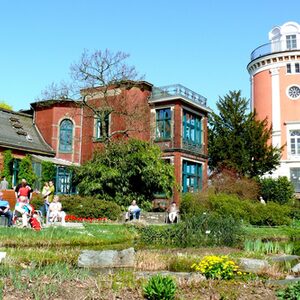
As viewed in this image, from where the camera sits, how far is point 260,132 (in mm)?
35031

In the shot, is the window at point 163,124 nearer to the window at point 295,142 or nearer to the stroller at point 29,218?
the window at point 295,142

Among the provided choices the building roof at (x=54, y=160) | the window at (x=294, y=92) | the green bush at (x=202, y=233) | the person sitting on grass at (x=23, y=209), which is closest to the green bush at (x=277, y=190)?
the window at (x=294, y=92)

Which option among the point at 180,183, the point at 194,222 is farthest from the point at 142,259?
the point at 180,183

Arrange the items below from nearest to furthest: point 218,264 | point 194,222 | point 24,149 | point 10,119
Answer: point 218,264
point 194,222
point 24,149
point 10,119

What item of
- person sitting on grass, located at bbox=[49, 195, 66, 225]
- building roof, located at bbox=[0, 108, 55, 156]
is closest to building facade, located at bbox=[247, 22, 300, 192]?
building roof, located at bbox=[0, 108, 55, 156]

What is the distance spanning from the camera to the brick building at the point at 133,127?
95.7 feet

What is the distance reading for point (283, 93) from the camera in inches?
1576

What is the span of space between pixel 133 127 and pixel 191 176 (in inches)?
226

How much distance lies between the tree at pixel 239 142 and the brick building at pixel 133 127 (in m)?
2.86

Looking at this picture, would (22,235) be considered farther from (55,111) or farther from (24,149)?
(55,111)

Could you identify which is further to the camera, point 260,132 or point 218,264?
point 260,132

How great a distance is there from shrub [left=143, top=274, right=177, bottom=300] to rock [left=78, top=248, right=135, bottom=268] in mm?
3478

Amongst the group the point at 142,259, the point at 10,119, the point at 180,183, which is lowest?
the point at 142,259

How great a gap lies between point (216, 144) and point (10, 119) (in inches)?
635
